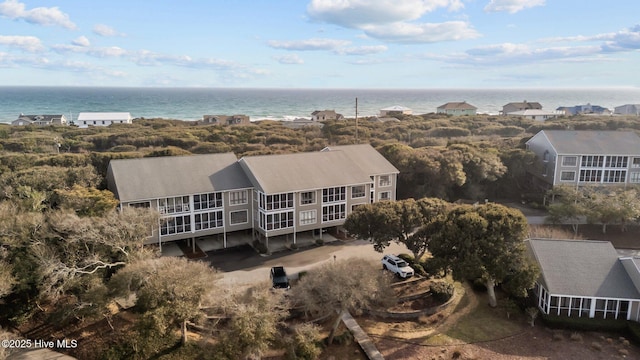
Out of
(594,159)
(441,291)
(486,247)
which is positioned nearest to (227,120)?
(594,159)

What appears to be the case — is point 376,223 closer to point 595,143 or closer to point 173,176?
point 173,176

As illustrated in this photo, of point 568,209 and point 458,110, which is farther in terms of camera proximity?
point 458,110

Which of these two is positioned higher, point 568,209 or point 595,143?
point 595,143

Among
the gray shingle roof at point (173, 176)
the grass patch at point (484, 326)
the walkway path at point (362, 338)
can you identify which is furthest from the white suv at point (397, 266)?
the gray shingle roof at point (173, 176)

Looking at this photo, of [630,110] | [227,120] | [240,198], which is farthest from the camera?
[630,110]

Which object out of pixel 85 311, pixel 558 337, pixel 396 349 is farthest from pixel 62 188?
pixel 558 337

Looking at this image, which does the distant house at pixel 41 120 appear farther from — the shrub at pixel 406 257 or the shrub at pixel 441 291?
the shrub at pixel 441 291

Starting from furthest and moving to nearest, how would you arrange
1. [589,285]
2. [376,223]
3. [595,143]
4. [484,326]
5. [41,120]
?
[41,120] → [595,143] → [376,223] → [589,285] → [484,326]
